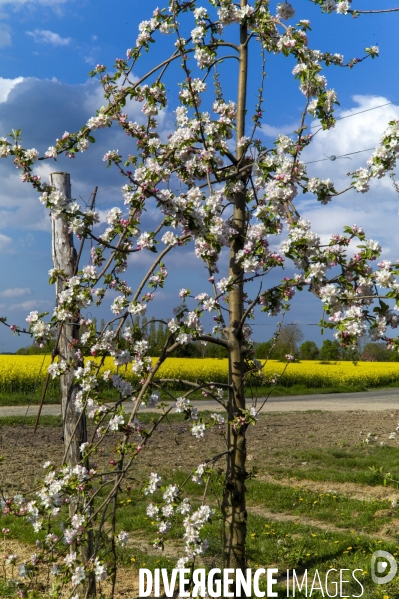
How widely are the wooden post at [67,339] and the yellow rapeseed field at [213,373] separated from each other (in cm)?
1265

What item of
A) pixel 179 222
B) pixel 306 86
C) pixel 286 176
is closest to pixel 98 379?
pixel 179 222

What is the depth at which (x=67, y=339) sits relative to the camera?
15.4 feet

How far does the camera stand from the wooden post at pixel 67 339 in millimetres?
4715

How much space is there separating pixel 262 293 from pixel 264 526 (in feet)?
11.9

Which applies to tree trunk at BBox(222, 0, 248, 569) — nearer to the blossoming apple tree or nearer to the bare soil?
the blossoming apple tree

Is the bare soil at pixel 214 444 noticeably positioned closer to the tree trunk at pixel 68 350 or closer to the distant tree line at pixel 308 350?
the tree trunk at pixel 68 350

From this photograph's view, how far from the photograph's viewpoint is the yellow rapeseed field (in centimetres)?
1922

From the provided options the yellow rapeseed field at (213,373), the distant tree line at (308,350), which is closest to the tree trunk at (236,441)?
the yellow rapeseed field at (213,373)

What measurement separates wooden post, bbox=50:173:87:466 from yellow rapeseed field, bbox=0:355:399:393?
12.7m

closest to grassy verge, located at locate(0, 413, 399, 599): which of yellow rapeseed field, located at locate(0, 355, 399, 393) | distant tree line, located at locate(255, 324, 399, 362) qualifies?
yellow rapeseed field, located at locate(0, 355, 399, 393)

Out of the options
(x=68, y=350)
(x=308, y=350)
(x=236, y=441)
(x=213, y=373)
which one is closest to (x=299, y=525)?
(x=236, y=441)

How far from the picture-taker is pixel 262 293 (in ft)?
11.6

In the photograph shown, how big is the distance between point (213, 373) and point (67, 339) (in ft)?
66.5

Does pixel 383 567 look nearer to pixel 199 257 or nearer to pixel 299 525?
Result: pixel 299 525
